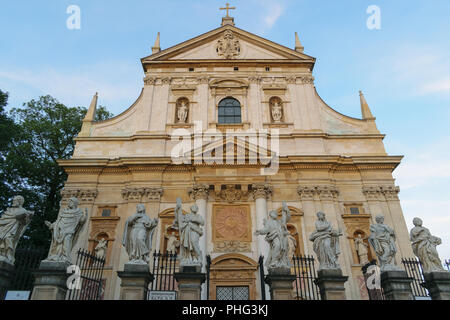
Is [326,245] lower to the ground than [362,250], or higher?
lower

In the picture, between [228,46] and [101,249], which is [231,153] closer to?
[101,249]

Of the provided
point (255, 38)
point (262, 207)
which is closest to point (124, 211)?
point (262, 207)

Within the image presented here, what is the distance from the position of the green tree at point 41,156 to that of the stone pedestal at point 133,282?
37.7 feet

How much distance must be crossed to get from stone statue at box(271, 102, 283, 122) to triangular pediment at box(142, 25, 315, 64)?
10.7ft

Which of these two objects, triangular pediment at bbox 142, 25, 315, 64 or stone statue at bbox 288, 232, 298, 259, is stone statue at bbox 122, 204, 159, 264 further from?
triangular pediment at bbox 142, 25, 315, 64

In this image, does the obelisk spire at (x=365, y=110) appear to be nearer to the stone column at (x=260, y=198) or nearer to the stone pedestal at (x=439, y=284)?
the stone column at (x=260, y=198)

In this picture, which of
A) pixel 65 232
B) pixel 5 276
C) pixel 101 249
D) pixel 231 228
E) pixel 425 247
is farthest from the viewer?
pixel 231 228

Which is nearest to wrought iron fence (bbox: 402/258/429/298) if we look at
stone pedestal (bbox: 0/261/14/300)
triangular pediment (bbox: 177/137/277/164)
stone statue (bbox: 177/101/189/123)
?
triangular pediment (bbox: 177/137/277/164)

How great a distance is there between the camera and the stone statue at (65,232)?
25.1ft

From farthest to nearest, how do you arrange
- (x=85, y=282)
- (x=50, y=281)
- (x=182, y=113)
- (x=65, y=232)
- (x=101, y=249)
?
(x=182, y=113)
(x=101, y=249)
(x=85, y=282)
(x=65, y=232)
(x=50, y=281)

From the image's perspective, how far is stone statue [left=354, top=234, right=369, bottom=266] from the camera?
13859mm

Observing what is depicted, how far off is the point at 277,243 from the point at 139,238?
331 cm

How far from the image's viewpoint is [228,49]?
1984 cm

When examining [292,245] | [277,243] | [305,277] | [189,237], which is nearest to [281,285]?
[277,243]
